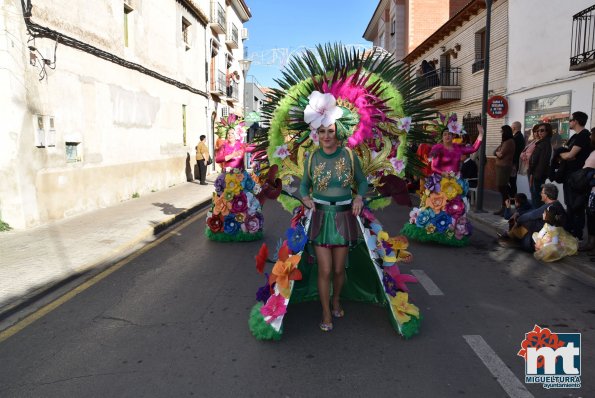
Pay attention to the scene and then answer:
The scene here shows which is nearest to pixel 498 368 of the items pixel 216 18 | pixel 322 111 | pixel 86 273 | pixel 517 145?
pixel 322 111

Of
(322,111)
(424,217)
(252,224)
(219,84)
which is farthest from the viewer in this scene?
(219,84)

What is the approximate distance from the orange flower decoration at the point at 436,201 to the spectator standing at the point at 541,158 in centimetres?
214

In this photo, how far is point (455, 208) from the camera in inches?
296

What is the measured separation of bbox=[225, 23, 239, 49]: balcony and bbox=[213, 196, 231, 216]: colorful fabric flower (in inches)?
910

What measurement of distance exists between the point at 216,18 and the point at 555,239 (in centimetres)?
2198

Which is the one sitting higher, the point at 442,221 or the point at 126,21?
the point at 126,21

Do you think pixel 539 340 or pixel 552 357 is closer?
pixel 552 357

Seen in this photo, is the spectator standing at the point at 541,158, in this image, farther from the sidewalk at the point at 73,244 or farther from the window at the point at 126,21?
the window at the point at 126,21

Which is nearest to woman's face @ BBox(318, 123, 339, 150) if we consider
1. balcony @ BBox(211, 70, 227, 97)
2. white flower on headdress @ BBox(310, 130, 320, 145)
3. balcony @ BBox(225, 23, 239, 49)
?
white flower on headdress @ BBox(310, 130, 320, 145)

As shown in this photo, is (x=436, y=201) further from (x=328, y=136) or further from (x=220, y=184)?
(x=328, y=136)

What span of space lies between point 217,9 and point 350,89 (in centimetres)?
2315

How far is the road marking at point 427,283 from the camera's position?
17.3ft

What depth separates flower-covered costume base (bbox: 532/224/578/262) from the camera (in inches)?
259

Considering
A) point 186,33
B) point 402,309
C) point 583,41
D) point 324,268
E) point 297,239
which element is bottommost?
point 402,309
